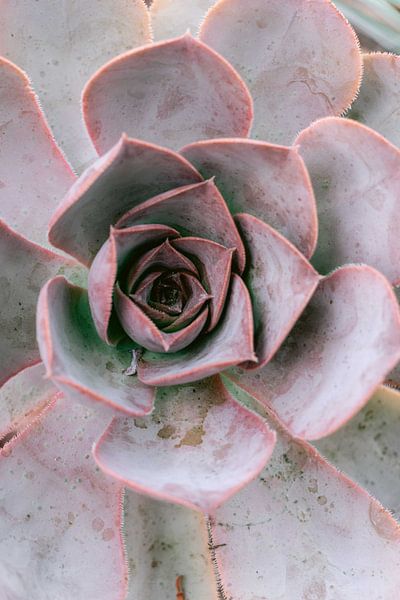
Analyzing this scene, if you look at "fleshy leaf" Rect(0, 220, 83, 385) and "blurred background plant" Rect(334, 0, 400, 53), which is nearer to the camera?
"fleshy leaf" Rect(0, 220, 83, 385)

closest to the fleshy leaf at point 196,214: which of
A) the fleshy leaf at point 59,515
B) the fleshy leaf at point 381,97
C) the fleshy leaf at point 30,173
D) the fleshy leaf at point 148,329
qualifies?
the fleshy leaf at point 148,329

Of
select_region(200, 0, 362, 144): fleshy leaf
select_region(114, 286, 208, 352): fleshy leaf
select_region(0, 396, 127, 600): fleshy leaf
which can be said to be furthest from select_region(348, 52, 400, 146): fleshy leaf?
select_region(0, 396, 127, 600): fleshy leaf

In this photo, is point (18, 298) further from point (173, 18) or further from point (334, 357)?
point (173, 18)

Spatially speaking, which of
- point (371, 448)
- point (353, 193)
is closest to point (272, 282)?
point (353, 193)

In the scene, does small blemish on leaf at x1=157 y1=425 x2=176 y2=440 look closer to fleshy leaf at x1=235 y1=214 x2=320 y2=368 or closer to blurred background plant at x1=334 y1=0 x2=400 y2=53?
fleshy leaf at x1=235 y1=214 x2=320 y2=368

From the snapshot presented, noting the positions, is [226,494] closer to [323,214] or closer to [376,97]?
[323,214]

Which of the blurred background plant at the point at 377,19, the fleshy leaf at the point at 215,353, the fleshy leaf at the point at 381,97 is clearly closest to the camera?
the fleshy leaf at the point at 215,353

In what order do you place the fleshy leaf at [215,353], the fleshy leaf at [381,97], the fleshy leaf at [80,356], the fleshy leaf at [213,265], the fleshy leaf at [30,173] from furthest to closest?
the fleshy leaf at [381,97] < the fleshy leaf at [30,173] < the fleshy leaf at [213,265] < the fleshy leaf at [215,353] < the fleshy leaf at [80,356]

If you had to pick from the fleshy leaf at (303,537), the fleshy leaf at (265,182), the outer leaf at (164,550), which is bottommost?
the outer leaf at (164,550)

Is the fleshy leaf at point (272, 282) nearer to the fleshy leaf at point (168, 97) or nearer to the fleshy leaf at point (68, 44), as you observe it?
the fleshy leaf at point (168, 97)
